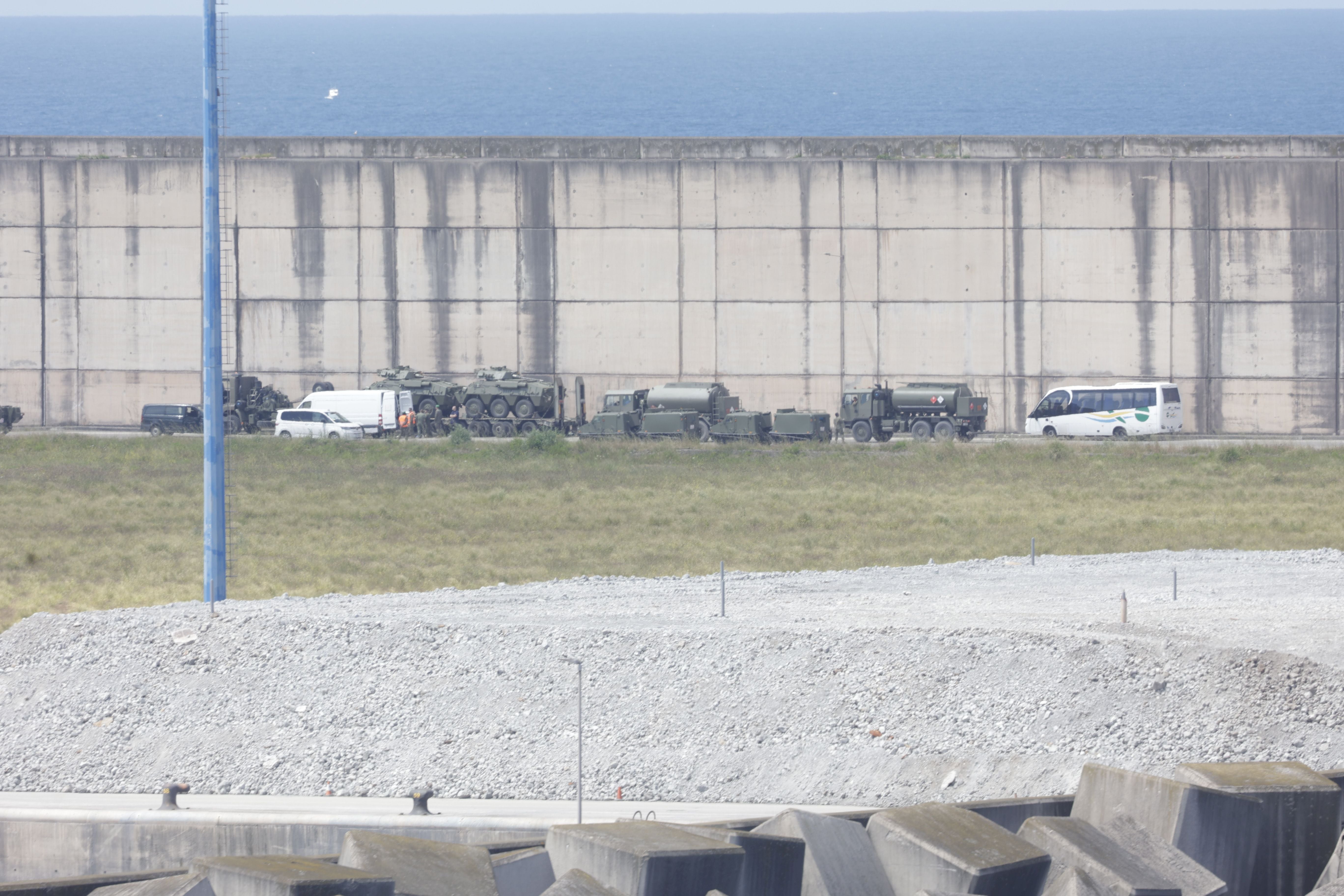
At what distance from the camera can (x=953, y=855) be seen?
878cm

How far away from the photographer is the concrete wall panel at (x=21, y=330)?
50.8 m

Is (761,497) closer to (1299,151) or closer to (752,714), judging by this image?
(752,714)

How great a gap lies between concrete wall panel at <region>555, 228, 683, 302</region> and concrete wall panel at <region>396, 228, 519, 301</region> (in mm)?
1773

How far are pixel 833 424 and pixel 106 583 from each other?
1225 inches

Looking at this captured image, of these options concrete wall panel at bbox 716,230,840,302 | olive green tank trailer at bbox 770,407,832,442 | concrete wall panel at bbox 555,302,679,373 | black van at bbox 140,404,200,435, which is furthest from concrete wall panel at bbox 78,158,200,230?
olive green tank trailer at bbox 770,407,832,442

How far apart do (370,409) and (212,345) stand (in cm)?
3030

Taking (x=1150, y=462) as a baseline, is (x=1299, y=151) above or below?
above

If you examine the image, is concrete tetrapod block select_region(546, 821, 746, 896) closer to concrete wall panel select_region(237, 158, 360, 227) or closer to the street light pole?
the street light pole

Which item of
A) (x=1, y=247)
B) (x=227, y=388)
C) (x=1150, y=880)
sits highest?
(x=1, y=247)

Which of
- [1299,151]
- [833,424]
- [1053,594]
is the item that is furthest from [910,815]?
[1299,151]

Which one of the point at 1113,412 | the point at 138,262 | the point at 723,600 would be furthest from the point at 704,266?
the point at 723,600

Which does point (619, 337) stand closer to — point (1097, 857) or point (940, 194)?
point (940, 194)

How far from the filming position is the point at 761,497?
105 ft

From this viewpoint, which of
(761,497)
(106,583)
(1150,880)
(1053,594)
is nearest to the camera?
(1150,880)
